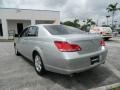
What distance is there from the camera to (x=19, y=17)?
24594mm

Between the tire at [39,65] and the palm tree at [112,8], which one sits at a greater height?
the palm tree at [112,8]

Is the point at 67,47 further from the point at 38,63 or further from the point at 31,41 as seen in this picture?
the point at 31,41

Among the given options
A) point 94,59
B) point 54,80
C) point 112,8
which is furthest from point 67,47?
point 112,8

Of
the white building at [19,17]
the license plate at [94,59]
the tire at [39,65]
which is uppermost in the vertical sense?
the white building at [19,17]

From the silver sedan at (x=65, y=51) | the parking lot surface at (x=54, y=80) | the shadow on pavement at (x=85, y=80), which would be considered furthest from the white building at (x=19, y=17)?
the shadow on pavement at (x=85, y=80)

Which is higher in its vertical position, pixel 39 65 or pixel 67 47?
pixel 67 47

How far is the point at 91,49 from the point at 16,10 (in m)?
22.4

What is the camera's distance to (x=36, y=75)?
4.77 m

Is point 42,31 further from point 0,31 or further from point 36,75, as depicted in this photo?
point 0,31

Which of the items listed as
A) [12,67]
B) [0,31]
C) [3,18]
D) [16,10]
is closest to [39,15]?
[16,10]

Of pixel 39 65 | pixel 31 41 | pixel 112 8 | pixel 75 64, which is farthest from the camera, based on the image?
pixel 112 8

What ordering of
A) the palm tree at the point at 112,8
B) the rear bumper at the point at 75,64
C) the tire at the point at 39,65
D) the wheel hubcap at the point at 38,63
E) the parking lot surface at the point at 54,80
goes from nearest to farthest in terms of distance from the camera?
the rear bumper at the point at 75,64 → the parking lot surface at the point at 54,80 → the tire at the point at 39,65 → the wheel hubcap at the point at 38,63 → the palm tree at the point at 112,8

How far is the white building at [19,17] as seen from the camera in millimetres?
23906

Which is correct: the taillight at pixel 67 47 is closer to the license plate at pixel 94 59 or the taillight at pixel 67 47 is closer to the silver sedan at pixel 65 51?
the silver sedan at pixel 65 51
